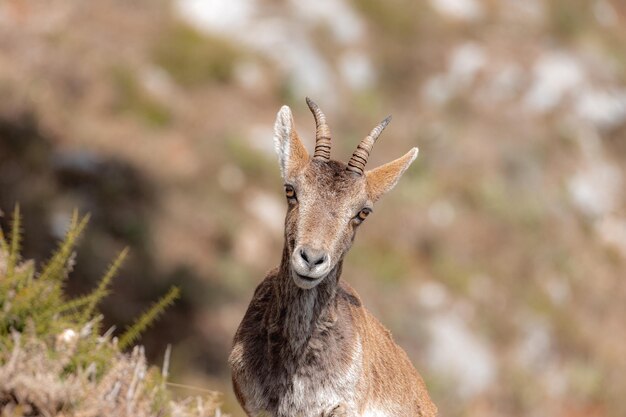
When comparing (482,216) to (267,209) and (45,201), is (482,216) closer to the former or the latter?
(267,209)

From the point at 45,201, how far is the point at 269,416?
39.9 ft

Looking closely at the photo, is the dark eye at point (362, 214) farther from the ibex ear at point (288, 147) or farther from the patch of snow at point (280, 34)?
the patch of snow at point (280, 34)

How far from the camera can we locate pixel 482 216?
25859mm

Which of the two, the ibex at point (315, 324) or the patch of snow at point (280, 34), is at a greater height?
the patch of snow at point (280, 34)

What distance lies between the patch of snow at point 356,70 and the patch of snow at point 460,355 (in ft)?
26.4

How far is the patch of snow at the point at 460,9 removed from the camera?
30364 millimetres

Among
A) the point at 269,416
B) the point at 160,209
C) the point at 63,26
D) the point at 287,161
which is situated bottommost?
the point at 269,416

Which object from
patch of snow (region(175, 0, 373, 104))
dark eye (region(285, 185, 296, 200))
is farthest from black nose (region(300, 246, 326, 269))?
patch of snow (region(175, 0, 373, 104))

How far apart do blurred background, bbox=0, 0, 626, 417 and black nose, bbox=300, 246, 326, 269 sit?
31.9 ft

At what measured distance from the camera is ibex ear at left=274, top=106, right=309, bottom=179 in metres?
7.31

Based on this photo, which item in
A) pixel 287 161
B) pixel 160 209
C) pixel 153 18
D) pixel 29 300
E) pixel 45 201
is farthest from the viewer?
pixel 153 18

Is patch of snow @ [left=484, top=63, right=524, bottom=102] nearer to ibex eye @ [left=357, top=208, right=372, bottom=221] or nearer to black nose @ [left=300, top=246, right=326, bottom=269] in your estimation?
ibex eye @ [left=357, top=208, right=372, bottom=221]

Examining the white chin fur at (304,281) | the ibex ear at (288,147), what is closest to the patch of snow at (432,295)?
the ibex ear at (288,147)

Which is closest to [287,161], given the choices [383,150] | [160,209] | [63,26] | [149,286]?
[149,286]
